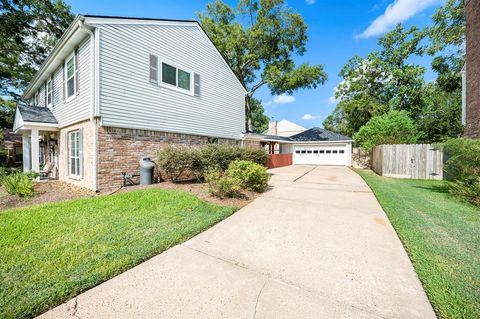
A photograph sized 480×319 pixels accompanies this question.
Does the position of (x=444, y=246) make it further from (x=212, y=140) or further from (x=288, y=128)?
(x=288, y=128)

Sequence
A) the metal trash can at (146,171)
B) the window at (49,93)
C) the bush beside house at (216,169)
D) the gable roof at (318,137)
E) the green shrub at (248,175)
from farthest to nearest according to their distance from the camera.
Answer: the gable roof at (318,137) → the window at (49,93) → the metal trash can at (146,171) → the green shrub at (248,175) → the bush beside house at (216,169)

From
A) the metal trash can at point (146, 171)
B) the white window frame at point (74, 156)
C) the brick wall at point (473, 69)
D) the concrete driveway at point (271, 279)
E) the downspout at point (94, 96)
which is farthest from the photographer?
the brick wall at point (473, 69)

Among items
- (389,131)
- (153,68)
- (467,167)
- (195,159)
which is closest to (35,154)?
(153,68)

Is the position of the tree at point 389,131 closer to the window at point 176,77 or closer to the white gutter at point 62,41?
the window at point 176,77

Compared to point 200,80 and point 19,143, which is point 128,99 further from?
point 19,143

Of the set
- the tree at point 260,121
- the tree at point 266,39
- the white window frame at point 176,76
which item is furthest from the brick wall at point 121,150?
the tree at point 260,121

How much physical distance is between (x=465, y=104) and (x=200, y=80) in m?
12.6

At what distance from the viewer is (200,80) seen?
11203mm

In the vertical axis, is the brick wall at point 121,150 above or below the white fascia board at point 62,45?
below

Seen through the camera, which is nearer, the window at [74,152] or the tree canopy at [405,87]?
the window at [74,152]

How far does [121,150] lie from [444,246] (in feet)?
29.5

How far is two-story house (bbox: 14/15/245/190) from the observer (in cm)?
714

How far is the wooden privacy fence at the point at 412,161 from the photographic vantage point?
36.3 feet

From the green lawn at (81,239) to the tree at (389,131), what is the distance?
1654 cm
